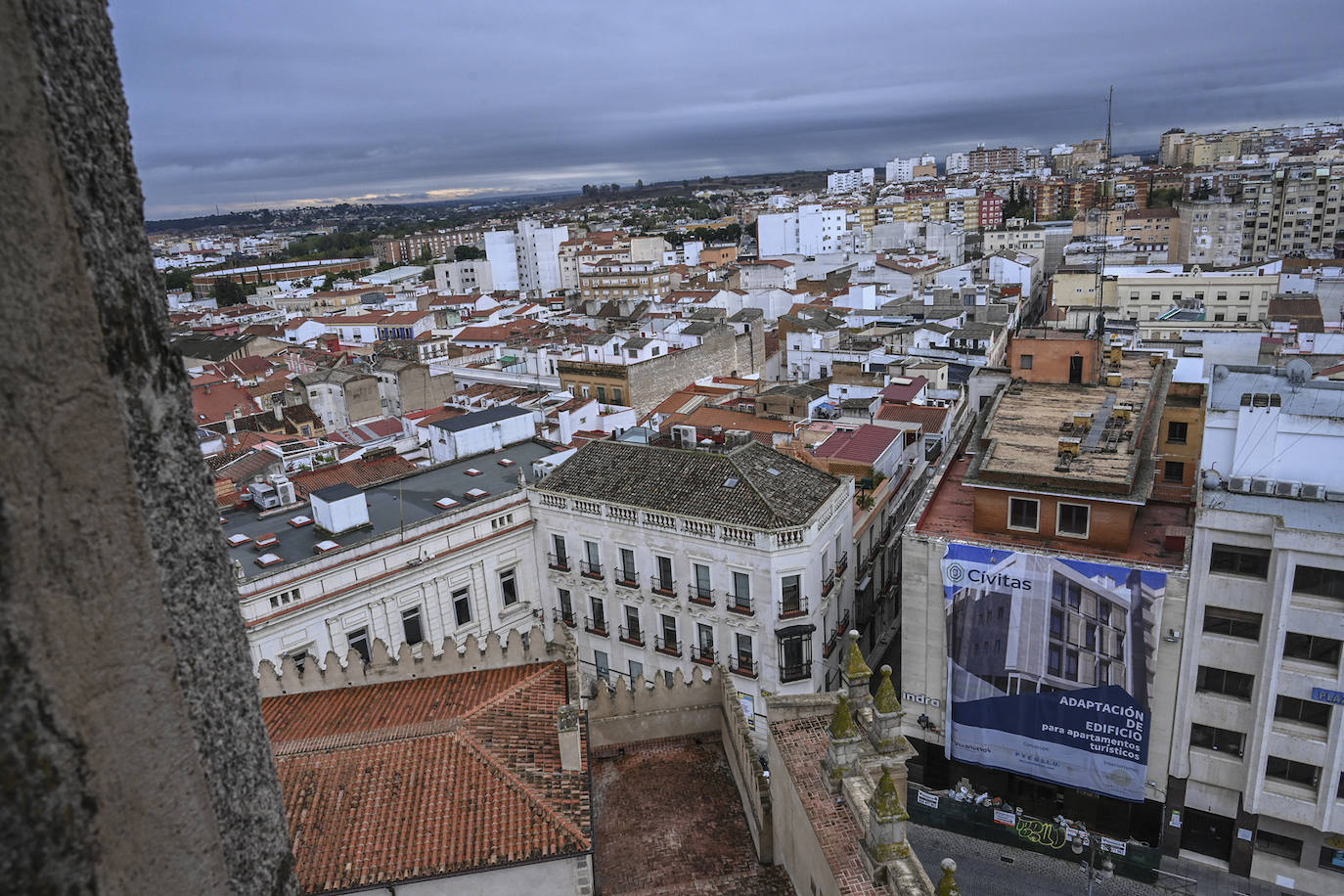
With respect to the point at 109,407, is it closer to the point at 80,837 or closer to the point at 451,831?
the point at 80,837

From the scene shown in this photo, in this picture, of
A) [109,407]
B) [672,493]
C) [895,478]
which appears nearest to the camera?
[109,407]

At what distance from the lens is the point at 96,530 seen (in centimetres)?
230

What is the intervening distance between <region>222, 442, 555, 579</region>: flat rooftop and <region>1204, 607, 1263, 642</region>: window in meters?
23.2

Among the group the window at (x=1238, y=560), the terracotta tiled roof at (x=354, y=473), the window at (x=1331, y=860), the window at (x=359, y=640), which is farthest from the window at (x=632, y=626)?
the window at (x=1331, y=860)

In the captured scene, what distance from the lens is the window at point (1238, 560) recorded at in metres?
23.9

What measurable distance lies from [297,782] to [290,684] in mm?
4999

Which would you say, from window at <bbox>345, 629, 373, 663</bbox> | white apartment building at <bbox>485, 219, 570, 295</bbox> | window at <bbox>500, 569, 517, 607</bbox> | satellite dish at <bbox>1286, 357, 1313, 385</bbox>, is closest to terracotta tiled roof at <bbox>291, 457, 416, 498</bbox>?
window at <bbox>500, 569, 517, 607</bbox>

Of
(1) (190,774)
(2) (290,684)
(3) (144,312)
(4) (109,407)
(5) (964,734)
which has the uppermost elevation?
(3) (144,312)

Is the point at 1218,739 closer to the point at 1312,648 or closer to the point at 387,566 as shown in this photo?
the point at 1312,648

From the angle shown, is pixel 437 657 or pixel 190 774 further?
pixel 437 657

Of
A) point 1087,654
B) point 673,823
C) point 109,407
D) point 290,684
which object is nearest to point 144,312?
point 109,407

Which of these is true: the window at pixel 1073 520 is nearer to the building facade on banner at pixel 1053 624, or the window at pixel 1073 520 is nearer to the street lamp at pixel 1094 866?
the building facade on banner at pixel 1053 624

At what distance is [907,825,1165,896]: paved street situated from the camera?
2609 cm

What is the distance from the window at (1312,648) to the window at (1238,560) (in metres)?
1.74
